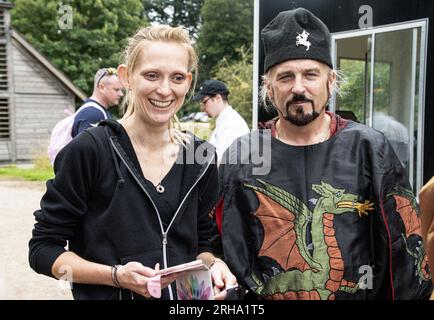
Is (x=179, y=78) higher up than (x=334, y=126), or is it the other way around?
(x=179, y=78)

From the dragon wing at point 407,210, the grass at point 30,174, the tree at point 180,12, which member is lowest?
the grass at point 30,174

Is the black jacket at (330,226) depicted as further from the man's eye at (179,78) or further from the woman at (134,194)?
the man's eye at (179,78)

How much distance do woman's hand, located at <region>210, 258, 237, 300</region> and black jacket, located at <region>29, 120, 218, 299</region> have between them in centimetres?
15

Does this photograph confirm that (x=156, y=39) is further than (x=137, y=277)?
Yes

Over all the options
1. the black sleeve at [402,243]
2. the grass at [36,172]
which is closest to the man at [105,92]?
the black sleeve at [402,243]

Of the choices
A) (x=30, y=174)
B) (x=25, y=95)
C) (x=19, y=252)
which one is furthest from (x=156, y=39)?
(x=25, y=95)

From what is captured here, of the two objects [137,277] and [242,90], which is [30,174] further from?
[137,277]

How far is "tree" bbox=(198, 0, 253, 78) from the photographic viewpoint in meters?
43.9

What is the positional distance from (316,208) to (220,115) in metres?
4.58

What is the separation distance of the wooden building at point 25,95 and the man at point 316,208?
62.5ft

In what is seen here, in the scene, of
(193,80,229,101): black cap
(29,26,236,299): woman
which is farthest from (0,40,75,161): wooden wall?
(29,26,236,299): woman

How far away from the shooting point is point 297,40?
6.61ft

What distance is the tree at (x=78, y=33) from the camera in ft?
89.2
